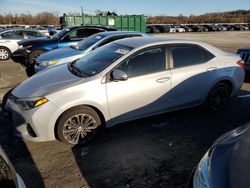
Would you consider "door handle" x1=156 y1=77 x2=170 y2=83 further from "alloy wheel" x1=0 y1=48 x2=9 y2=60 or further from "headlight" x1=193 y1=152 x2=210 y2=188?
"alloy wheel" x1=0 y1=48 x2=9 y2=60

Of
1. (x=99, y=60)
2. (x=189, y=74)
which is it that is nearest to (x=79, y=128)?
(x=99, y=60)

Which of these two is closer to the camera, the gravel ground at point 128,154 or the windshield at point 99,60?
the gravel ground at point 128,154

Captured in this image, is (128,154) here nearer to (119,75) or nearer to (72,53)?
(119,75)

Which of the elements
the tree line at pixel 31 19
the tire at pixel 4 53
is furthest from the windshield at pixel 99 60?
the tree line at pixel 31 19

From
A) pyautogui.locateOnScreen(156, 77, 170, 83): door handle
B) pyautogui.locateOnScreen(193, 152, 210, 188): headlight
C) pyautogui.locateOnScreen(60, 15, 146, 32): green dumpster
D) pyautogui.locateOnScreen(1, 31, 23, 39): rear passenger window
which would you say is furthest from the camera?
pyautogui.locateOnScreen(60, 15, 146, 32): green dumpster

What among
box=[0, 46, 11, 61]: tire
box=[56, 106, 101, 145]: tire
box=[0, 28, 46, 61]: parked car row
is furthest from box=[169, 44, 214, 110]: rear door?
box=[0, 46, 11, 61]: tire

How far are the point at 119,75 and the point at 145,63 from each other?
0.62 m

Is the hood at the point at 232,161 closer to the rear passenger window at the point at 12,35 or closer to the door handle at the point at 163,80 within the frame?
the door handle at the point at 163,80

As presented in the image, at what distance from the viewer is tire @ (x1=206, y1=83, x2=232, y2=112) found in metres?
5.04

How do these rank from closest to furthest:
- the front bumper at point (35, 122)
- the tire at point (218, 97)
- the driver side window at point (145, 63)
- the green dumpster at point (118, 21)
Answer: the front bumper at point (35, 122) < the driver side window at point (145, 63) < the tire at point (218, 97) < the green dumpster at point (118, 21)

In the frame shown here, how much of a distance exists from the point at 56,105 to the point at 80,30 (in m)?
6.82

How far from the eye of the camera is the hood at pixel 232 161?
70.6 inches

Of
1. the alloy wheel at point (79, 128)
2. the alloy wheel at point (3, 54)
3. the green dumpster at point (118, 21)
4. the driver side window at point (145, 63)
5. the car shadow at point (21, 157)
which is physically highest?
the green dumpster at point (118, 21)

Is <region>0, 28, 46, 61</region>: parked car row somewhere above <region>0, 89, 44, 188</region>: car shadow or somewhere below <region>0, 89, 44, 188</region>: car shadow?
above
